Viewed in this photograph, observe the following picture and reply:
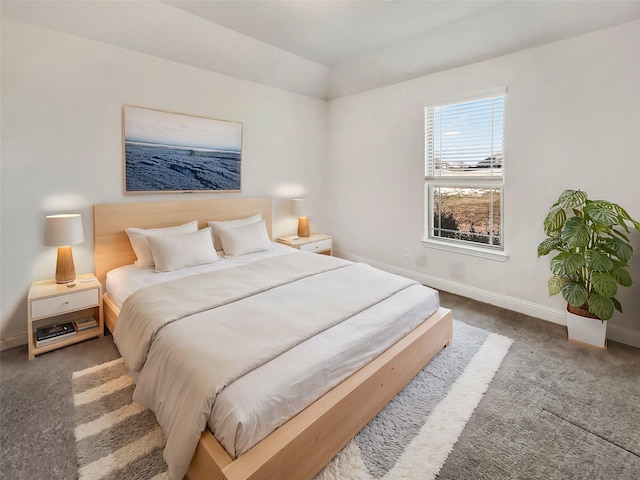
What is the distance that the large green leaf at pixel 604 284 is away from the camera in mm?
2340

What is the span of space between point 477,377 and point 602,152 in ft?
6.92

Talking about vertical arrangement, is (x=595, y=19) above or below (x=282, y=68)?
below

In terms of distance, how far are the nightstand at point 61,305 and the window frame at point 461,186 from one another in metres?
3.47

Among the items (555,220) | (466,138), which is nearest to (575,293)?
(555,220)

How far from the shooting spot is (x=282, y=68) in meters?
3.95

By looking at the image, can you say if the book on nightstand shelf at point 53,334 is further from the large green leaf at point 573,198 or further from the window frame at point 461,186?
the large green leaf at point 573,198

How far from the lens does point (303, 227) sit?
15.0 ft

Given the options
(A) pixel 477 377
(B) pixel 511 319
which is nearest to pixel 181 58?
(A) pixel 477 377

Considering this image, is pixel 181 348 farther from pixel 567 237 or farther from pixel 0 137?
pixel 567 237

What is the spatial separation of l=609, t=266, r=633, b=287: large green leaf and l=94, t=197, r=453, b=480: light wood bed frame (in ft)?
3.98

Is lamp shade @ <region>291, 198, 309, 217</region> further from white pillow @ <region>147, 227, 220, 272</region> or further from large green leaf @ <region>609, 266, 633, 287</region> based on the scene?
large green leaf @ <region>609, 266, 633, 287</region>

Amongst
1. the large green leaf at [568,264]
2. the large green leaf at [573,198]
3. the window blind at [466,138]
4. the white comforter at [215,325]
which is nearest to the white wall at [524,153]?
the window blind at [466,138]

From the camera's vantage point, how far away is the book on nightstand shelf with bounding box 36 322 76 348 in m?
2.55

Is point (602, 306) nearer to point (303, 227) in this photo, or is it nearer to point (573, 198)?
point (573, 198)
